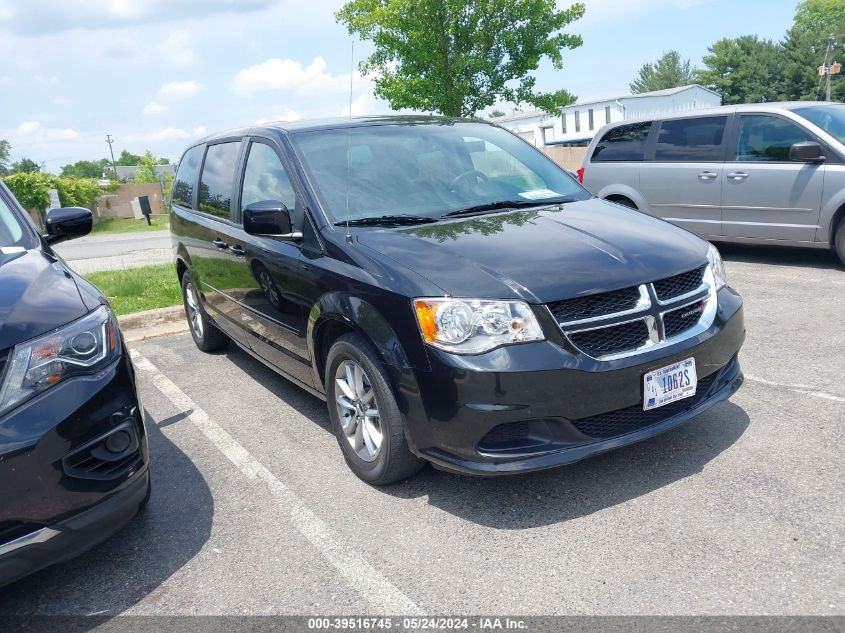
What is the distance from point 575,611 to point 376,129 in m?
2.99

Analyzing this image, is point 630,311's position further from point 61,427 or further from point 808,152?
point 808,152

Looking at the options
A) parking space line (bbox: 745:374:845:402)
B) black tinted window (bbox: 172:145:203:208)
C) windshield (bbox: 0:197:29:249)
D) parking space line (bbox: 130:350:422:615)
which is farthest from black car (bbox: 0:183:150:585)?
parking space line (bbox: 745:374:845:402)

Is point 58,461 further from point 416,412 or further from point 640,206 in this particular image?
point 640,206

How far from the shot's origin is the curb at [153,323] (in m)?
7.26

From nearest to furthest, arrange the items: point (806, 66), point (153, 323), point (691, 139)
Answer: point (153, 323), point (691, 139), point (806, 66)

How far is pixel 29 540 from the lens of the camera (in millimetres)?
2559

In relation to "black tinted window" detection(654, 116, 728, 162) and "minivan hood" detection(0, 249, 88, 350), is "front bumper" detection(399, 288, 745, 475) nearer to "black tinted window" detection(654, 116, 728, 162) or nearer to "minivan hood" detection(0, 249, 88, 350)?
"minivan hood" detection(0, 249, 88, 350)

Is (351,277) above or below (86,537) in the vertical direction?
above

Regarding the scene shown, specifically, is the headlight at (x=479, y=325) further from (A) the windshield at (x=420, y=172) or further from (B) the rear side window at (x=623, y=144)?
(B) the rear side window at (x=623, y=144)

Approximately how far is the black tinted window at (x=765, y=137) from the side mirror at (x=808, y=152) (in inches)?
7.5

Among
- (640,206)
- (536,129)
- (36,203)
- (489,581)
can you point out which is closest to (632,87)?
(536,129)

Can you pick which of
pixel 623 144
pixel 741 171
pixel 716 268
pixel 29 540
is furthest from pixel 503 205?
pixel 623 144

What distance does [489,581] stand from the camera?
9.07ft

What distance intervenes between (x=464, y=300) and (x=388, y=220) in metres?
0.98
